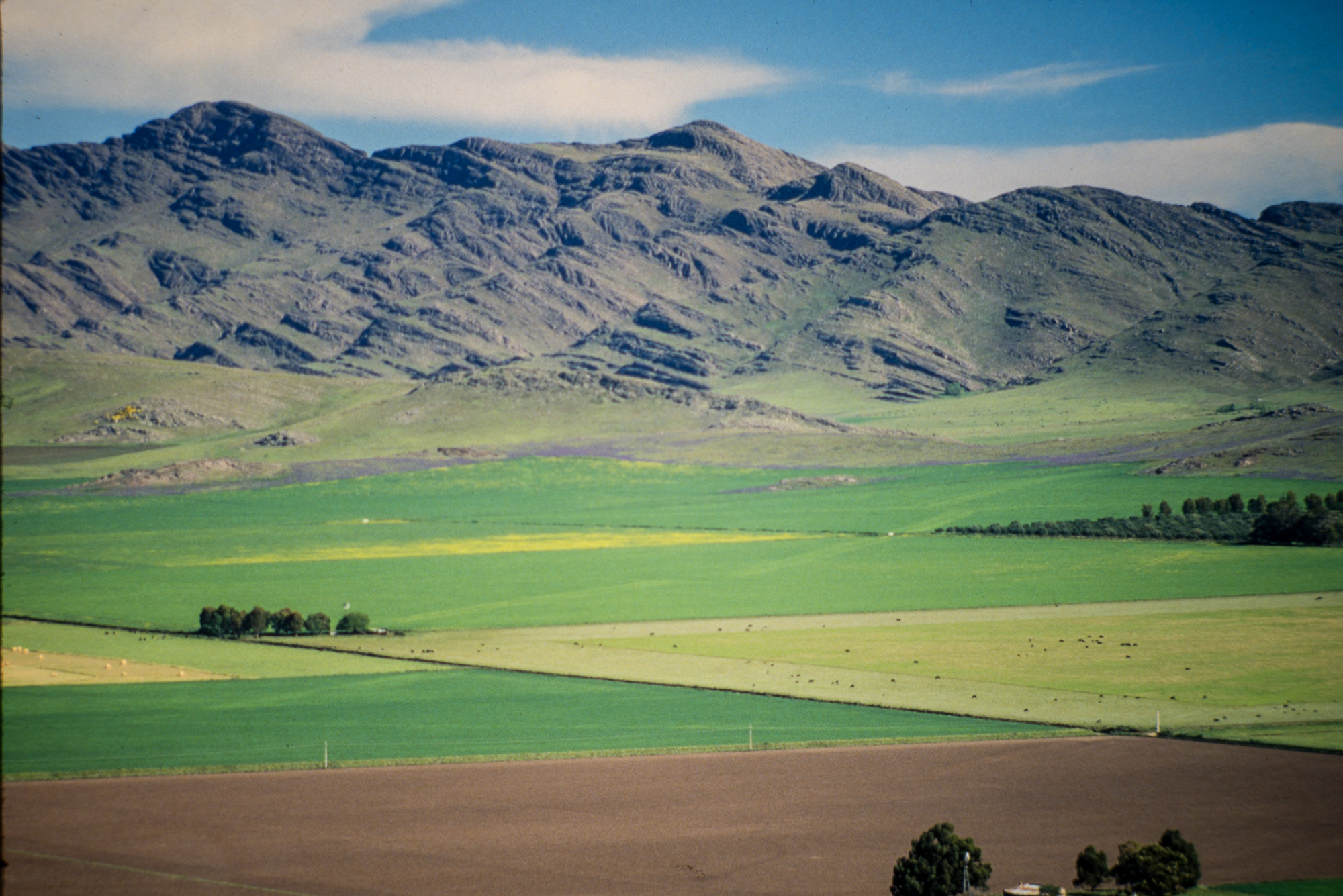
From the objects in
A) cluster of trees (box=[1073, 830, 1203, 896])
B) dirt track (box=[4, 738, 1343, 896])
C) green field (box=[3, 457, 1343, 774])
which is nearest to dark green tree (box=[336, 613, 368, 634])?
green field (box=[3, 457, 1343, 774])

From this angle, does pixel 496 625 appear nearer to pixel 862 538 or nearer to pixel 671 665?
pixel 671 665

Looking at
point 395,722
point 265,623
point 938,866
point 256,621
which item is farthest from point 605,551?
point 938,866

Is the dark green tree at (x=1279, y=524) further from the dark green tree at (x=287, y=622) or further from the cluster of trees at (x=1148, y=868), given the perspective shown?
the cluster of trees at (x=1148, y=868)

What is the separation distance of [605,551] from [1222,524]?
64.4 m

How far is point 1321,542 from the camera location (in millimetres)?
116125

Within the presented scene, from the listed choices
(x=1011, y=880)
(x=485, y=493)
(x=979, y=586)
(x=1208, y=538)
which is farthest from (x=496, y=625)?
(x=485, y=493)

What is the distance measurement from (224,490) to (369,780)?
15320 centimetres

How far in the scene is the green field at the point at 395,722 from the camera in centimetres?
5331

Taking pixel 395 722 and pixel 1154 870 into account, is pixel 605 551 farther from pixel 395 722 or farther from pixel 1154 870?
pixel 1154 870

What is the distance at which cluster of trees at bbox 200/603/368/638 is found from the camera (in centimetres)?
8469

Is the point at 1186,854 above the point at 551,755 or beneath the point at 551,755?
beneath

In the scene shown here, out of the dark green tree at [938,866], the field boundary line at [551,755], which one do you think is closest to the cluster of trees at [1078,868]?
the dark green tree at [938,866]

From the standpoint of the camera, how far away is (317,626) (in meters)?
85.9

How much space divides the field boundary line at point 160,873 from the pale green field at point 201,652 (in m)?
28.9
